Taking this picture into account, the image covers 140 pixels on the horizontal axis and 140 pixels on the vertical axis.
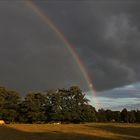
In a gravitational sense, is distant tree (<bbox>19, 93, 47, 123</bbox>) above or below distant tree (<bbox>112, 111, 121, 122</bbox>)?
below

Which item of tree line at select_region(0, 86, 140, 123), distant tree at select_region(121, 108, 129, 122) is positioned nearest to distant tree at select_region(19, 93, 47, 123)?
tree line at select_region(0, 86, 140, 123)

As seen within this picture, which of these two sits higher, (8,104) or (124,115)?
(124,115)

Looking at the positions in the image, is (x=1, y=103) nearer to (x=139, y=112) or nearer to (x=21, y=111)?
(x=21, y=111)

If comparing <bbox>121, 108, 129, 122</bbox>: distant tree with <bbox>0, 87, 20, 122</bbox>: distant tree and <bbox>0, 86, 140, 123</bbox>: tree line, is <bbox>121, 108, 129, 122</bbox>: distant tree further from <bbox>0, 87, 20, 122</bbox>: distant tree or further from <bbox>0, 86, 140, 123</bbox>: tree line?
<bbox>0, 87, 20, 122</bbox>: distant tree

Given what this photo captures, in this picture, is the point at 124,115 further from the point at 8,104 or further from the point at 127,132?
the point at 127,132

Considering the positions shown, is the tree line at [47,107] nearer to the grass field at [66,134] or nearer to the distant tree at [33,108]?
the distant tree at [33,108]

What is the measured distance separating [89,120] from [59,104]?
1001 centimetres

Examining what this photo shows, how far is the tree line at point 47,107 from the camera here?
10269 centimetres

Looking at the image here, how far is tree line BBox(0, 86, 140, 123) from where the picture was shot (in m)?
103

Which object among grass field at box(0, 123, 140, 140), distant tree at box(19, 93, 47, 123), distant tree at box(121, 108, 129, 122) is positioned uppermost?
distant tree at box(121, 108, 129, 122)

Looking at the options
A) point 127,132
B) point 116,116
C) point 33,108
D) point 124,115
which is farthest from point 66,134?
point 116,116

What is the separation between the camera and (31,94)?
10944cm

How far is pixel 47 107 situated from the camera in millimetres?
107312

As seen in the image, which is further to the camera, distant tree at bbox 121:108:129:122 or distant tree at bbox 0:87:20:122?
distant tree at bbox 121:108:129:122
